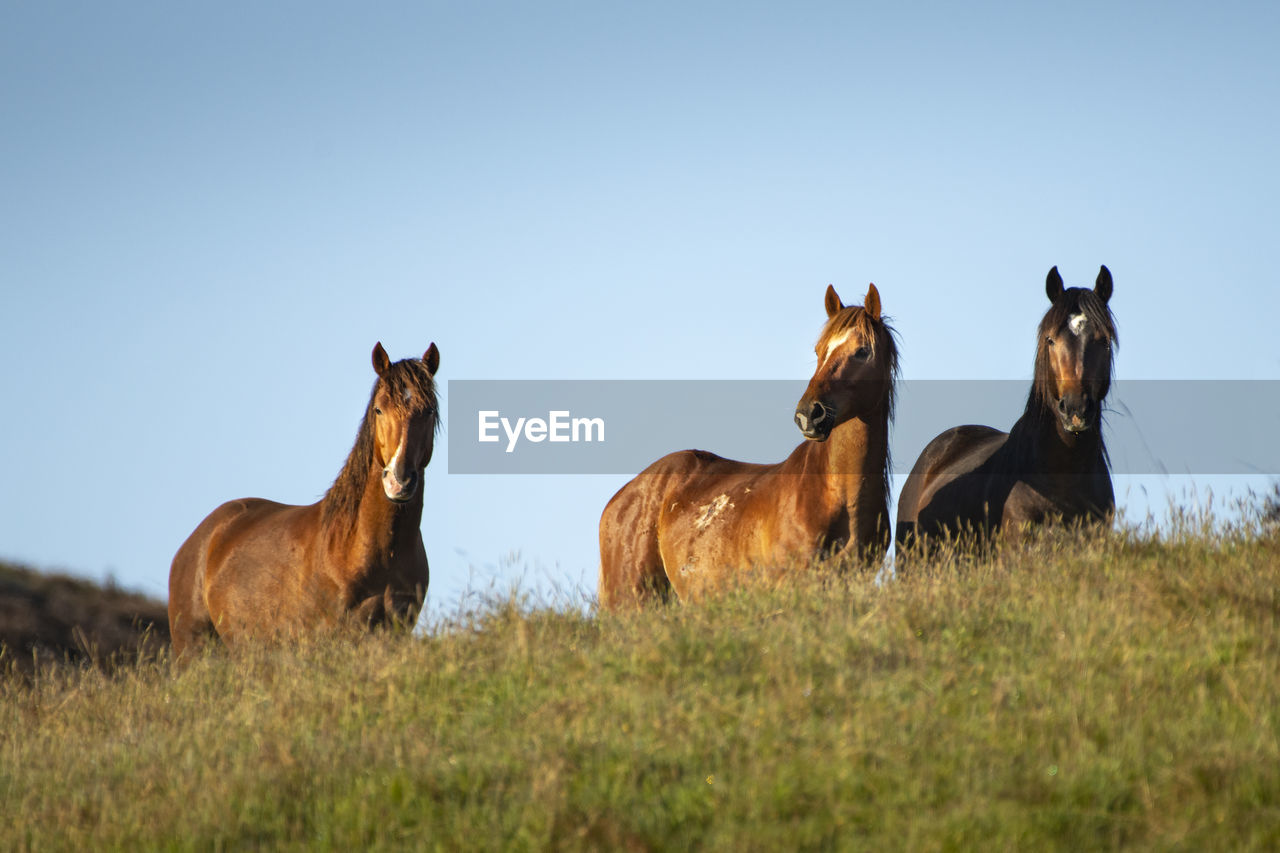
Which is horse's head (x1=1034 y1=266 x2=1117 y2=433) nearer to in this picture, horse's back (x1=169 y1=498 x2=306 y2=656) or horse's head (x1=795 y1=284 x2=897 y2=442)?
horse's head (x1=795 y1=284 x2=897 y2=442)

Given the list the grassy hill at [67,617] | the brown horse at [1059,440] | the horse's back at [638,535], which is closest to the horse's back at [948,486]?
the brown horse at [1059,440]

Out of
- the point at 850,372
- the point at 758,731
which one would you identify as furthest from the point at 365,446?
the point at 758,731

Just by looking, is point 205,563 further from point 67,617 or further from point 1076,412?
point 67,617

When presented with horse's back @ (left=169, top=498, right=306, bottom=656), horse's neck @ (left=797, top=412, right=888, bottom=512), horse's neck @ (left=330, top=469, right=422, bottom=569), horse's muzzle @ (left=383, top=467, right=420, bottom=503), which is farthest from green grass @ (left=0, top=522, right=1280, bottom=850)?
horse's back @ (left=169, top=498, right=306, bottom=656)

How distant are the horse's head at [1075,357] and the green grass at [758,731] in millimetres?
1213

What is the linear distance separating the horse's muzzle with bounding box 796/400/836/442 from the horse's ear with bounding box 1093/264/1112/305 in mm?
2633

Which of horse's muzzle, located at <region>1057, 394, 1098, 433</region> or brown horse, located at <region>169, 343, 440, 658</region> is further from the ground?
horse's muzzle, located at <region>1057, 394, 1098, 433</region>

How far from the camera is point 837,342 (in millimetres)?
9250

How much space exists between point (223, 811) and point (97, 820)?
0.94m

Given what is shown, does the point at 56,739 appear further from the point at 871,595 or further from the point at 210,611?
the point at 871,595

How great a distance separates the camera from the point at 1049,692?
18.9ft

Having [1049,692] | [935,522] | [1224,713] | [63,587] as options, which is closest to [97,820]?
[1049,692]

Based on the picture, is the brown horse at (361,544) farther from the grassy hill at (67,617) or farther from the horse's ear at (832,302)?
the grassy hill at (67,617)

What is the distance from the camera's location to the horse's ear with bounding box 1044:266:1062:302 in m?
9.76
